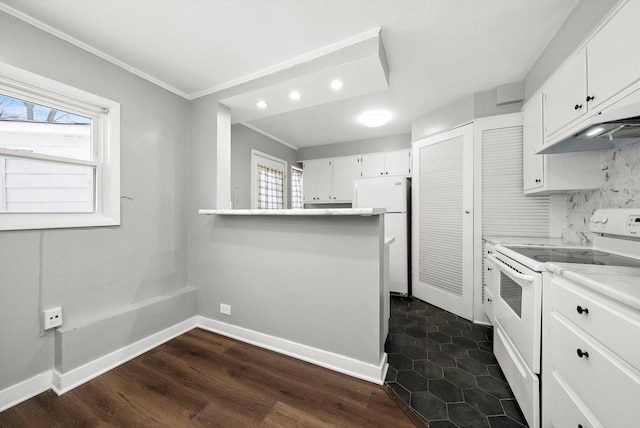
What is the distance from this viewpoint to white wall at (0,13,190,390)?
147 centimetres

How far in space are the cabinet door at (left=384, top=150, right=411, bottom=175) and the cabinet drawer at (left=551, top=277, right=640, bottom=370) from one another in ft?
9.49

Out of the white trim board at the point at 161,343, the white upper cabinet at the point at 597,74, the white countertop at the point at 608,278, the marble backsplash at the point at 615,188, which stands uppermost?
the white upper cabinet at the point at 597,74

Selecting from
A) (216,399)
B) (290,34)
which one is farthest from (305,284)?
(290,34)

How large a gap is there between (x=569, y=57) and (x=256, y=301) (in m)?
2.94

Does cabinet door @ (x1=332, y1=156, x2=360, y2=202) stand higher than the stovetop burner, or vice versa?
cabinet door @ (x1=332, y1=156, x2=360, y2=202)

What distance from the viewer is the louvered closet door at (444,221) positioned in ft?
8.49

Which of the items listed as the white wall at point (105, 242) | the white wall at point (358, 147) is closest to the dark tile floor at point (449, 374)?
the white wall at point (105, 242)

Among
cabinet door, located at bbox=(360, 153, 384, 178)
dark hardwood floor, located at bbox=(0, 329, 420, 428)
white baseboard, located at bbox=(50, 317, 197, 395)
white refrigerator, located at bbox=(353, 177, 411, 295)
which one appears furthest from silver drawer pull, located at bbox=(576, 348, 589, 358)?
cabinet door, located at bbox=(360, 153, 384, 178)

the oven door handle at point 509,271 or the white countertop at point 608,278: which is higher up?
the white countertop at point 608,278

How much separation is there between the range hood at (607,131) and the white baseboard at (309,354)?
1873mm

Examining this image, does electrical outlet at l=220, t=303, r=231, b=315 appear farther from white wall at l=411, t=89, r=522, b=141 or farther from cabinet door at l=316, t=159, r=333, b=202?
white wall at l=411, t=89, r=522, b=141

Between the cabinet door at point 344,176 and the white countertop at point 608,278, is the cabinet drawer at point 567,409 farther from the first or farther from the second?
the cabinet door at point 344,176

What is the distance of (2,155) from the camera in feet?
4.76

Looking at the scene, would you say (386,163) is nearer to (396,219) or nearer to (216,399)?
(396,219)
